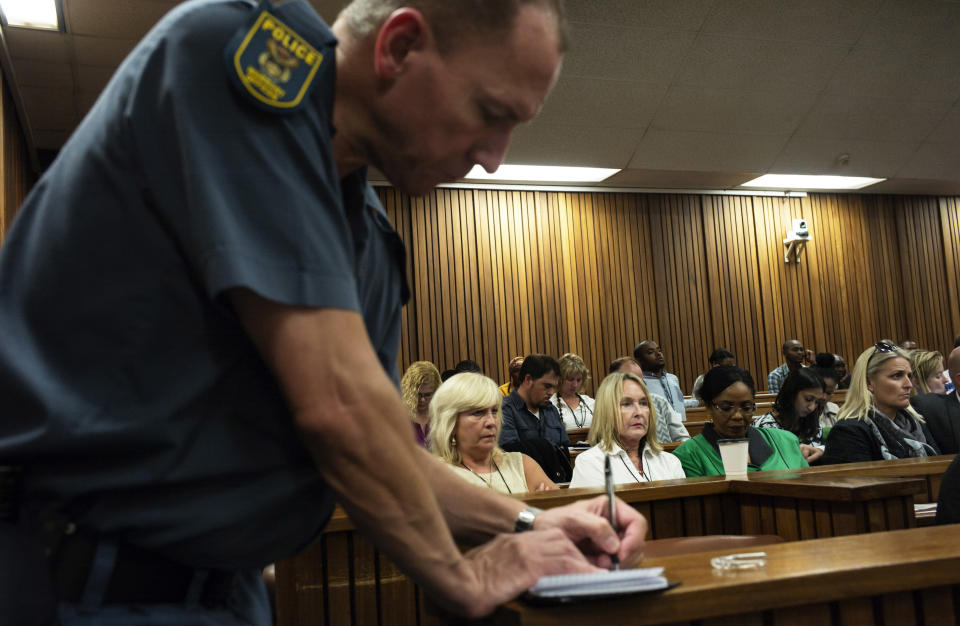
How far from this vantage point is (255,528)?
836 millimetres

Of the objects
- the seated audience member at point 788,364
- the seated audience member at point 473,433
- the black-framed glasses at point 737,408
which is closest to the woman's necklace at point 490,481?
the seated audience member at point 473,433

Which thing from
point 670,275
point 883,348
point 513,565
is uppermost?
point 670,275

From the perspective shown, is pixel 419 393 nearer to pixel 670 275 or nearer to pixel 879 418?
pixel 879 418

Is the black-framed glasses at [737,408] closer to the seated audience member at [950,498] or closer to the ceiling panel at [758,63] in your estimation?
the seated audience member at [950,498]

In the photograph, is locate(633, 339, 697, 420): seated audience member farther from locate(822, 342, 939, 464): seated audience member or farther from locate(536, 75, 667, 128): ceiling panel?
locate(822, 342, 939, 464): seated audience member

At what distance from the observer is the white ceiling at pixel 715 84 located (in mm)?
6281

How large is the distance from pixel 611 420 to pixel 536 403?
1.78 metres

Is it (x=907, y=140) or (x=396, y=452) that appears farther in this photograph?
Result: (x=907, y=140)

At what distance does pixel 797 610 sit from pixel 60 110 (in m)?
7.21

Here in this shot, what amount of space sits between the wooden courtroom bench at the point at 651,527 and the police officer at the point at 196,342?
176 centimetres

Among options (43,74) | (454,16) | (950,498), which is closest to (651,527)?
(950,498)

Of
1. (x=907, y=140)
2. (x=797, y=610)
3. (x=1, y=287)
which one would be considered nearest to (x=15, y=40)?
(x=1, y=287)

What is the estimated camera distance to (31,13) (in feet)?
18.3

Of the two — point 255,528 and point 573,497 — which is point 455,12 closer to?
point 255,528
